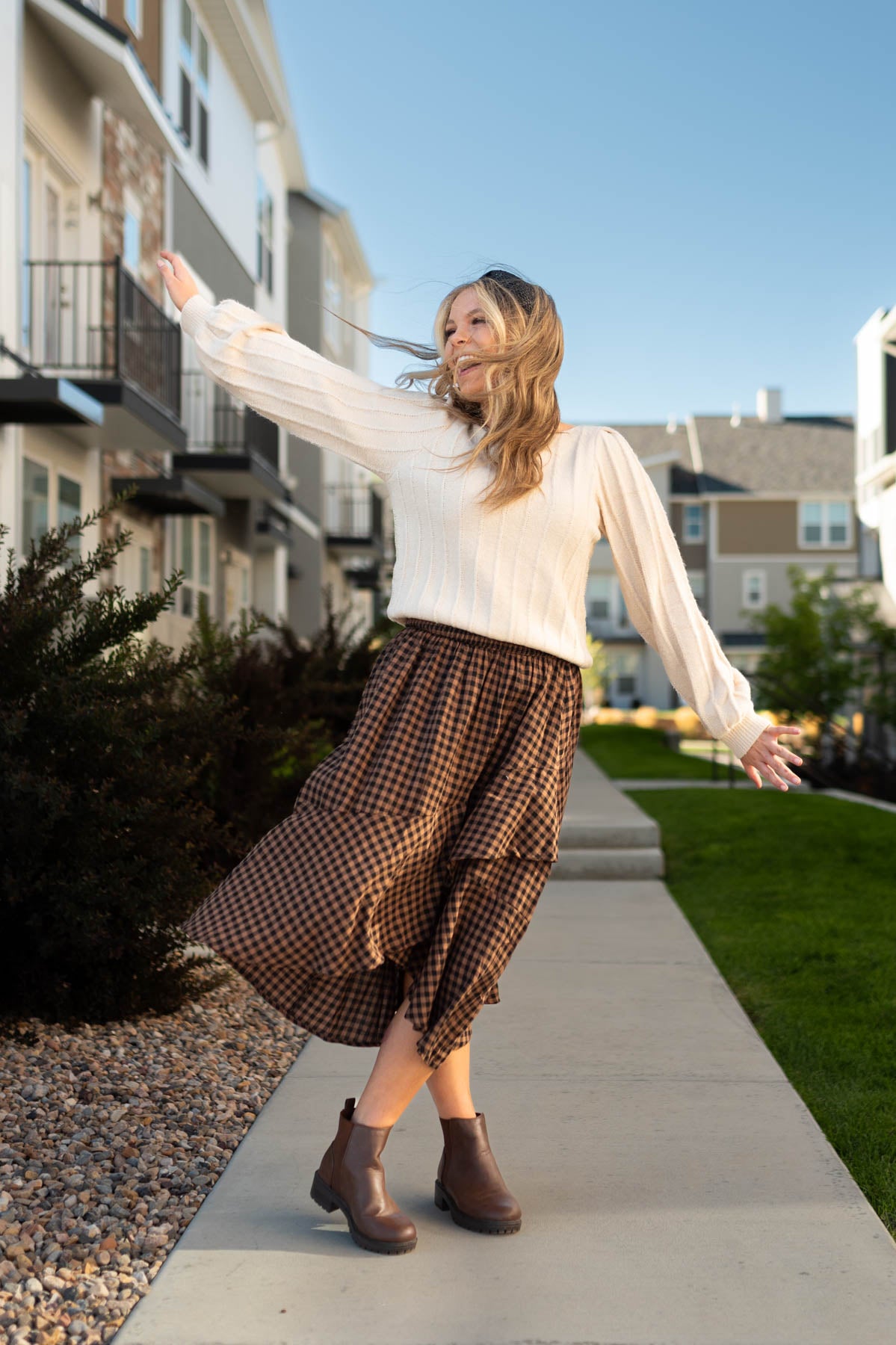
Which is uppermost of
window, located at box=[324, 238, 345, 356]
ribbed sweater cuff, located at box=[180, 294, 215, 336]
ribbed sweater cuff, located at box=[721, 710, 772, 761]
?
window, located at box=[324, 238, 345, 356]

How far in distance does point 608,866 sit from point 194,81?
10716 millimetres

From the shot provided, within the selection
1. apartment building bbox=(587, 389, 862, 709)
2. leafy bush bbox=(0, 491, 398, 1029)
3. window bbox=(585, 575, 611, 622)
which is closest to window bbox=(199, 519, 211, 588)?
leafy bush bbox=(0, 491, 398, 1029)

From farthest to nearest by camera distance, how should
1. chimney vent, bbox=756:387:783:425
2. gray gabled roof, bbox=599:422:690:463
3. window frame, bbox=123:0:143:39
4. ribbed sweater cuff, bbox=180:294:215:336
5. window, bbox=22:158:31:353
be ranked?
chimney vent, bbox=756:387:783:425, gray gabled roof, bbox=599:422:690:463, window frame, bbox=123:0:143:39, window, bbox=22:158:31:353, ribbed sweater cuff, bbox=180:294:215:336

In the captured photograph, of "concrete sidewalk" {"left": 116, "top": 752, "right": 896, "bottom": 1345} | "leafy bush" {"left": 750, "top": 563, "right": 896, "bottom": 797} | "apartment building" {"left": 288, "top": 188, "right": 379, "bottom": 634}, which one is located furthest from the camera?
"apartment building" {"left": 288, "top": 188, "right": 379, "bottom": 634}

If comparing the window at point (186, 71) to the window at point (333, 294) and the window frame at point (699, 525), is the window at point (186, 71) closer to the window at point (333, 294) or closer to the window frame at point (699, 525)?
the window at point (333, 294)

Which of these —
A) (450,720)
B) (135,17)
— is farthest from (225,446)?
(450,720)

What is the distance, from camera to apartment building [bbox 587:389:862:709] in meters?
44.9

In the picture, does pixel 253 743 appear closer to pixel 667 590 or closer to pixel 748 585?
pixel 667 590

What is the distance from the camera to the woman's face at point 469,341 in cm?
267

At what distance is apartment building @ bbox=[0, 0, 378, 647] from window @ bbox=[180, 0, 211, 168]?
29 mm

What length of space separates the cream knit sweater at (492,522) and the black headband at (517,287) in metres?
0.26

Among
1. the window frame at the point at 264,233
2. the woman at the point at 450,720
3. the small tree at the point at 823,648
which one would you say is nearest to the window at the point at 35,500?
the woman at the point at 450,720

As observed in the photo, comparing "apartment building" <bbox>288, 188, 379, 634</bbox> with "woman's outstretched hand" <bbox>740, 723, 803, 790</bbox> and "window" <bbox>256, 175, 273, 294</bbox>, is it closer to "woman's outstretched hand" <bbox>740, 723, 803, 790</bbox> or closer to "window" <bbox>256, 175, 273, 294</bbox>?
"window" <bbox>256, 175, 273, 294</bbox>

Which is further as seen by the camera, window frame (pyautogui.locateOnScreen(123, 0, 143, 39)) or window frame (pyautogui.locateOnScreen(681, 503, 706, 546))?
window frame (pyautogui.locateOnScreen(681, 503, 706, 546))
